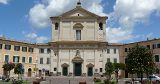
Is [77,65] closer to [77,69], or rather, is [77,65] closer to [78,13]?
[77,69]

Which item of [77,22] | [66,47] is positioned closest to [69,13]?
[77,22]

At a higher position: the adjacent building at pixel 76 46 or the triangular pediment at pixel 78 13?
the triangular pediment at pixel 78 13

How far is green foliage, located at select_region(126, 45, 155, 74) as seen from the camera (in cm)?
3838

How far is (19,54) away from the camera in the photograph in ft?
263

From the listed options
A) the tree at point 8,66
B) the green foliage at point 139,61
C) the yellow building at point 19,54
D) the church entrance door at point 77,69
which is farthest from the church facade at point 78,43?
the green foliage at point 139,61

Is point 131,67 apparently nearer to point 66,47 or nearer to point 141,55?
point 141,55

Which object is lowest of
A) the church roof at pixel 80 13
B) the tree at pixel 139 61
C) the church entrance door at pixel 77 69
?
the church entrance door at pixel 77 69

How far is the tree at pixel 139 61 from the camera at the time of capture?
38375 mm

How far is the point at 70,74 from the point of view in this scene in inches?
2884

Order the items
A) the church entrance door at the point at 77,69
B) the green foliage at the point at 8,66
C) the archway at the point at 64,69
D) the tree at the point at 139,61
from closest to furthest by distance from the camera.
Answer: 1. the tree at the point at 139,61
2. the green foliage at the point at 8,66
3. the archway at the point at 64,69
4. the church entrance door at the point at 77,69

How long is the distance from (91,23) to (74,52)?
8425 mm

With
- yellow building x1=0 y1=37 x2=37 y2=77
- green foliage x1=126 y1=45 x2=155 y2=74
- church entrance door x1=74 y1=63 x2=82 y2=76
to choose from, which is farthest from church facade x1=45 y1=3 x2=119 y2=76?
green foliage x1=126 y1=45 x2=155 y2=74

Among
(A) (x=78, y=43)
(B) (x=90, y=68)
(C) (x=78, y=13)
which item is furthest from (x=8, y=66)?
(C) (x=78, y=13)

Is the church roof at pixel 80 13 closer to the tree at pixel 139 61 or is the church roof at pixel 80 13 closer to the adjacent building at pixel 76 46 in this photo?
the adjacent building at pixel 76 46
